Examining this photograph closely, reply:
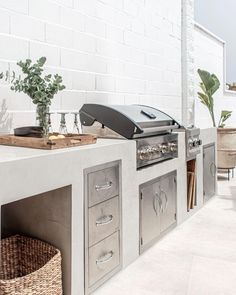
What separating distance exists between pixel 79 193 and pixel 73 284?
47 cm

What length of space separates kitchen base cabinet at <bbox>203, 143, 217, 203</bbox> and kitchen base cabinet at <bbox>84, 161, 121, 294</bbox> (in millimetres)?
1957

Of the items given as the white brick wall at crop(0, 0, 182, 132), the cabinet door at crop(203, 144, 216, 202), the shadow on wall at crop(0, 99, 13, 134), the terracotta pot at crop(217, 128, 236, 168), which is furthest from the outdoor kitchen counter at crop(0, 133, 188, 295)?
the terracotta pot at crop(217, 128, 236, 168)

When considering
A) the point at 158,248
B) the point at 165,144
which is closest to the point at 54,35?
the point at 165,144

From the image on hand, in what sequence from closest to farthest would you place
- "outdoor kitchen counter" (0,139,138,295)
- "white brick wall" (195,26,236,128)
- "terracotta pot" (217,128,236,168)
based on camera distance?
"outdoor kitchen counter" (0,139,138,295) < "terracotta pot" (217,128,236,168) < "white brick wall" (195,26,236,128)

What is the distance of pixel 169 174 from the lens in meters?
3.08

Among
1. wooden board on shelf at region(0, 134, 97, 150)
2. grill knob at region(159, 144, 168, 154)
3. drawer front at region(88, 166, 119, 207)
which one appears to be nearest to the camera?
wooden board on shelf at region(0, 134, 97, 150)

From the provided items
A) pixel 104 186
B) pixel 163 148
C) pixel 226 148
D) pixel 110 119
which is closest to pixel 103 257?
pixel 104 186

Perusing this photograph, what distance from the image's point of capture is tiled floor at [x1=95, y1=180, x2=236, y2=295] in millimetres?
2100

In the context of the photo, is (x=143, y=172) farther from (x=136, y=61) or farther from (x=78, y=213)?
(x=136, y=61)

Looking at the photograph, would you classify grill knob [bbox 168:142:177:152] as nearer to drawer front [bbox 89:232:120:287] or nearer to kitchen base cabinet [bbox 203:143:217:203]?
kitchen base cabinet [bbox 203:143:217:203]

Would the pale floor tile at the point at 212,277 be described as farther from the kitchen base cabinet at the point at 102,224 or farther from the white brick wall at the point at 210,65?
the white brick wall at the point at 210,65

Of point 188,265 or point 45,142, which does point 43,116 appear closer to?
point 45,142

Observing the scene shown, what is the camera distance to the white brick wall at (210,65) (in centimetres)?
597

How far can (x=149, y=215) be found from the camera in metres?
2.70
